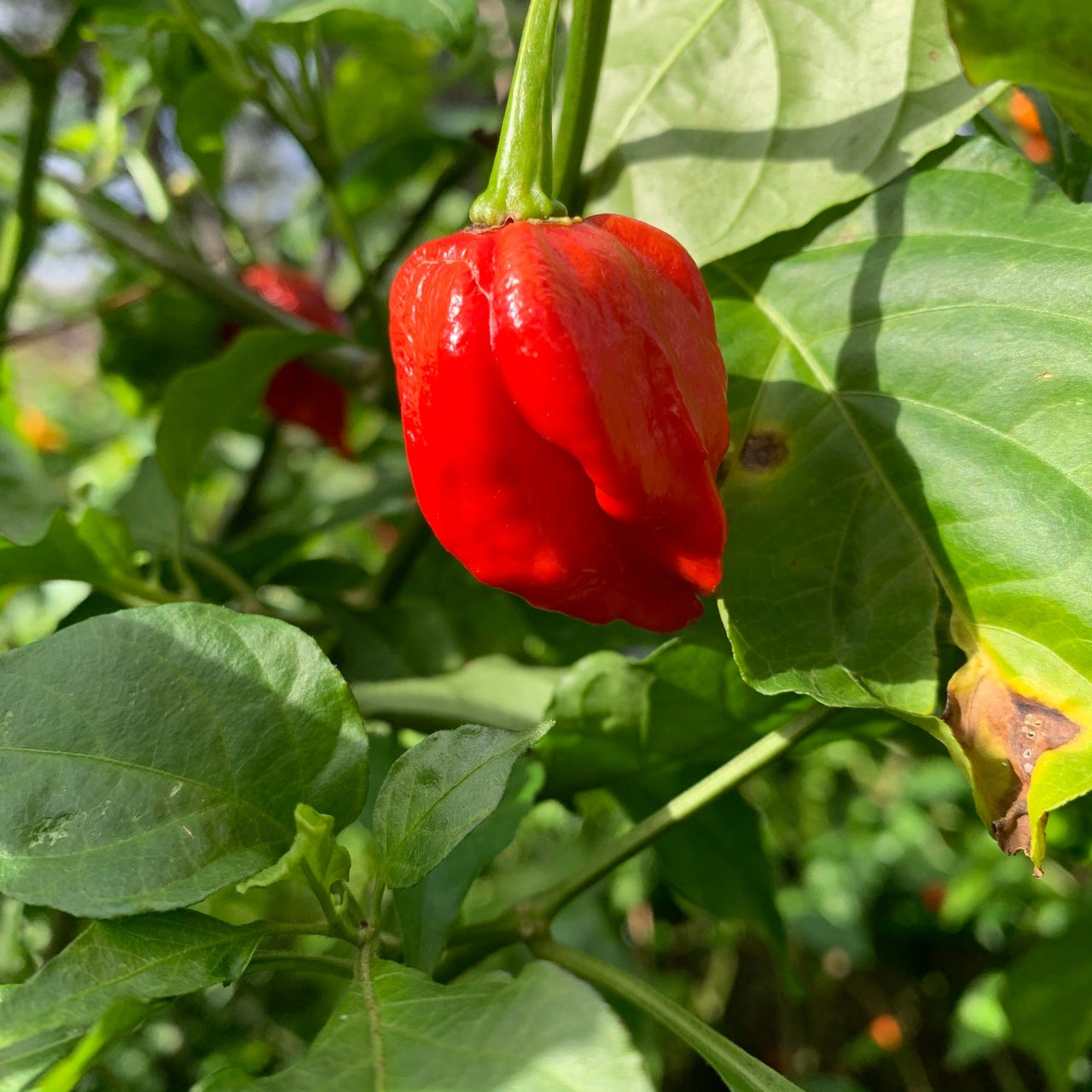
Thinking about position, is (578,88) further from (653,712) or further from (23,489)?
(23,489)

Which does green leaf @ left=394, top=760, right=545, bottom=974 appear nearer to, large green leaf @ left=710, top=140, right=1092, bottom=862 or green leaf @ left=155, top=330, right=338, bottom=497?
large green leaf @ left=710, top=140, right=1092, bottom=862

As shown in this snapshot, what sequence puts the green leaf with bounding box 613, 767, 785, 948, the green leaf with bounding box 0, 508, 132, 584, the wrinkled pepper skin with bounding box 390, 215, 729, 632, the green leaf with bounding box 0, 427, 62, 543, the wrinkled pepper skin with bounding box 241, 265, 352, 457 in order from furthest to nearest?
the wrinkled pepper skin with bounding box 241, 265, 352, 457 → the green leaf with bounding box 0, 427, 62, 543 → the green leaf with bounding box 613, 767, 785, 948 → the green leaf with bounding box 0, 508, 132, 584 → the wrinkled pepper skin with bounding box 390, 215, 729, 632

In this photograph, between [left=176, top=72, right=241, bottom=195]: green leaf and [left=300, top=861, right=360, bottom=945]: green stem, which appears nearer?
[left=300, top=861, right=360, bottom=945]: green stem

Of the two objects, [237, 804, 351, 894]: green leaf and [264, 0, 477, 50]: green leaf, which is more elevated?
[264, 0, 477, 50]: green leaf

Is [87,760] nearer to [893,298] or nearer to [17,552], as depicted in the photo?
[17,552]

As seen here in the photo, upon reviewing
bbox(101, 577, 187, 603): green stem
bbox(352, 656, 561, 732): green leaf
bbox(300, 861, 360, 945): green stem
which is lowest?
bbox(352, 656, 561, 732): green leaf

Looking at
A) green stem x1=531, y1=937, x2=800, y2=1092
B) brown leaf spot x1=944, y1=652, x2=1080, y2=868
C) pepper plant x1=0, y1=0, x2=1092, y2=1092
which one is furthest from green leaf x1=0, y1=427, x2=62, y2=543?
brown leaf spot x1=944, y1=652, x2=1080, y2=868
